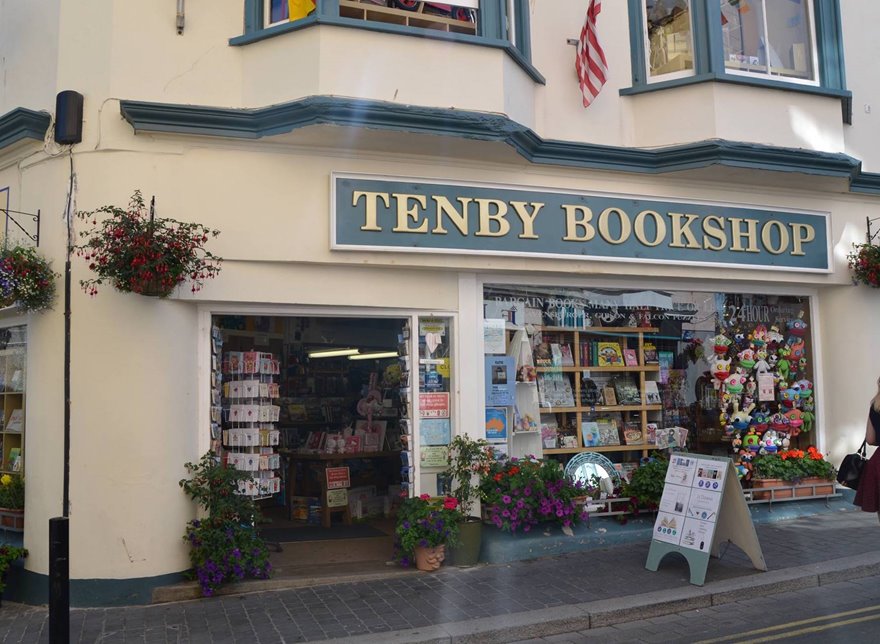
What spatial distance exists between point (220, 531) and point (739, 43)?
26.2 ft

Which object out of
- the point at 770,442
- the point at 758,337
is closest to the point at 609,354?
the point at 758,337

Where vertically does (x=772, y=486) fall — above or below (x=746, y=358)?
below

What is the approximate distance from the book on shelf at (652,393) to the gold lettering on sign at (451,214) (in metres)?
3.34

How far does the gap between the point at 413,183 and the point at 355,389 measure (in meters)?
4.09

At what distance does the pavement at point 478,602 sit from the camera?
6117mm

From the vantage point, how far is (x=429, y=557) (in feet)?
25.0

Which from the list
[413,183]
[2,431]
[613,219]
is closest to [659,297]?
[613,219]

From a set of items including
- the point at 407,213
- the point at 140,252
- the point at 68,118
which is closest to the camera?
the point at 140,252

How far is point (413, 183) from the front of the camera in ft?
26.1

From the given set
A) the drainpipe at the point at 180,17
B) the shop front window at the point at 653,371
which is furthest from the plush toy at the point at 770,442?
the drainpipe at the point at 180,17

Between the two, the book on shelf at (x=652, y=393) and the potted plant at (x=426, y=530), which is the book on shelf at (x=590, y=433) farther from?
the potted plant at (x=426, y=530)

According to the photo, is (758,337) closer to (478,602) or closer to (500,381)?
(500,381)

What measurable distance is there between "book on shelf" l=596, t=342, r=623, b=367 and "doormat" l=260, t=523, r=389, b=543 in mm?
3279

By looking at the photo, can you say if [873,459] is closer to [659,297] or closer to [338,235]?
[659,297]
